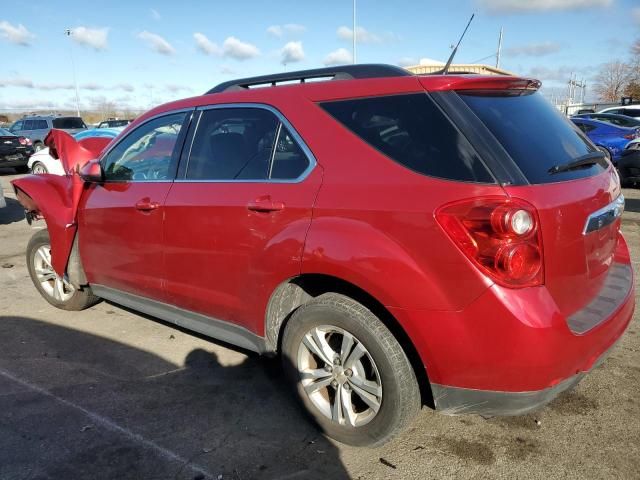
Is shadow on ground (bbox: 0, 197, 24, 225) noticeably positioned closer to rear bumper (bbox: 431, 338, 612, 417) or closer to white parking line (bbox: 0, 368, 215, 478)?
white parking line (bbox: 0, 368, 215, 478)

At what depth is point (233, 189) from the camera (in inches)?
115

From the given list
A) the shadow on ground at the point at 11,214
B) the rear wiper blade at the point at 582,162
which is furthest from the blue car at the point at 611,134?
the shadow on ground at the point at 11,214

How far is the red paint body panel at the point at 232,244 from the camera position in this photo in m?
2.61

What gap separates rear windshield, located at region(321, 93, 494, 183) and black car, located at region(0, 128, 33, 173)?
15.8 m

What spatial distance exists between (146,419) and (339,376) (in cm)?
120

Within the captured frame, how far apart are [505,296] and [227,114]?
2.01 metres

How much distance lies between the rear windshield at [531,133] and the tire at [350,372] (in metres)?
0.99

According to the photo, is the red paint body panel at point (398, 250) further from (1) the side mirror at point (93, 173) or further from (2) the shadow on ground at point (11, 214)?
(2) the shadow on ground at point (11, 214)

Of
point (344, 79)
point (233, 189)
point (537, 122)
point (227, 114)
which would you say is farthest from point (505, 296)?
point (227, 114)

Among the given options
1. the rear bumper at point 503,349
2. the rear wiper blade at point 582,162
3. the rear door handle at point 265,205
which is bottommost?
the rear bumper at point 503,349

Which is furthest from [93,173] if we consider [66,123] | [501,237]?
[66,123]

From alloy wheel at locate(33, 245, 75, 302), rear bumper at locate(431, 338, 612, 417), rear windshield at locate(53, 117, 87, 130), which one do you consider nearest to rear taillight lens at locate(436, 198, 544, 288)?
rear bumper at locate(431, 338, 612, 417)

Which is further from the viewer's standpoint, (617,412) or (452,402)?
(617,412)

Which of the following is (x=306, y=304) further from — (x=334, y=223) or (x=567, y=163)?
(x=567, y=163)
